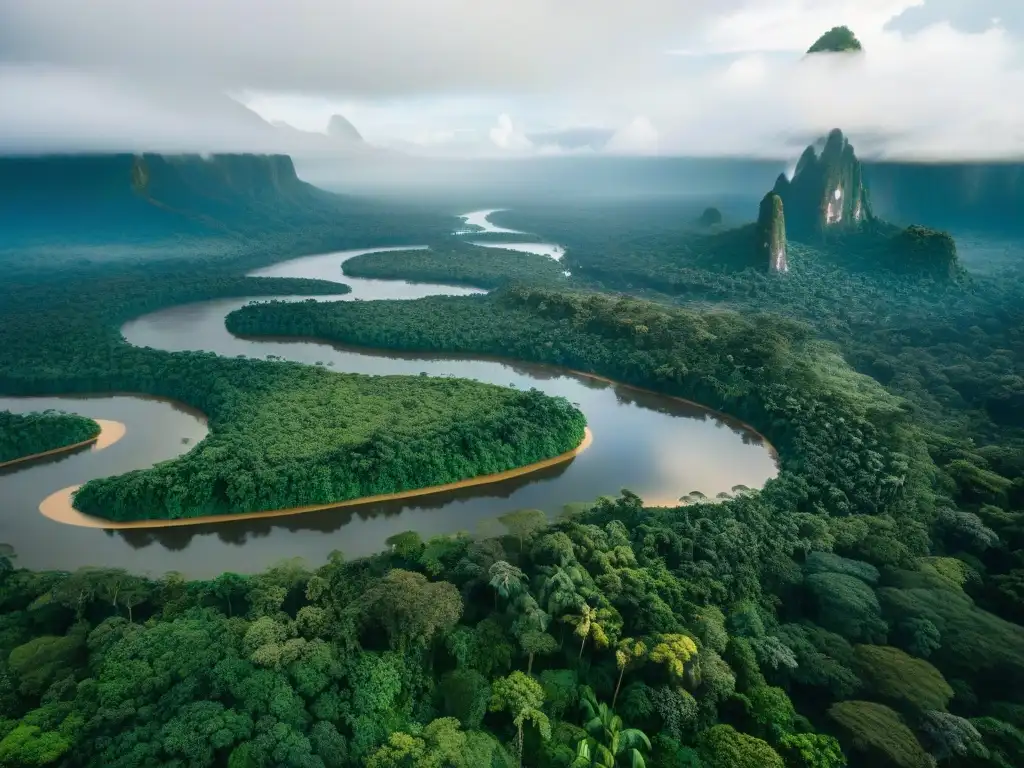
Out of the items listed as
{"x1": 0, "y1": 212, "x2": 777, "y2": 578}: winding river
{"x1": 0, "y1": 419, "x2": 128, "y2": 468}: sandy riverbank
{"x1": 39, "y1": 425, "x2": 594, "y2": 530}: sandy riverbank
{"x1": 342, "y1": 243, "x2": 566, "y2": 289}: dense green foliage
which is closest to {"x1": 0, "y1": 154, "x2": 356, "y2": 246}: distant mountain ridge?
{"x1": 342, "y1": 243, "x2": 566, "y2": 289}: dense green foliage

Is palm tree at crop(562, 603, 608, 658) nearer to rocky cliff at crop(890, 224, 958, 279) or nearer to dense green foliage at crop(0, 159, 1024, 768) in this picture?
dense green foliage at crop(0, 159, 1024, 768)

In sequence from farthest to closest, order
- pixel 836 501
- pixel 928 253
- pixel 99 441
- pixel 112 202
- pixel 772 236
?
pixel 112 202
pixel 772 236
pixel 928 253
pixel 99 441
pixel 836 501

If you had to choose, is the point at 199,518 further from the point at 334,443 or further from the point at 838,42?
the point at 838,42

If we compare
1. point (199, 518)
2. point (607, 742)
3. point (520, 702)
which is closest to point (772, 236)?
point (199, 518)

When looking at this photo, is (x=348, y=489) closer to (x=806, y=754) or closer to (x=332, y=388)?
(x=332, y=388)

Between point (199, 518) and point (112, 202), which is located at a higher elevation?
point (112, 202)

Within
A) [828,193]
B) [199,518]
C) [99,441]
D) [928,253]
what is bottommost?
[199,518]

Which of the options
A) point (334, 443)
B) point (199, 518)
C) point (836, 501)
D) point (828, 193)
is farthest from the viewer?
point (828, 193)
